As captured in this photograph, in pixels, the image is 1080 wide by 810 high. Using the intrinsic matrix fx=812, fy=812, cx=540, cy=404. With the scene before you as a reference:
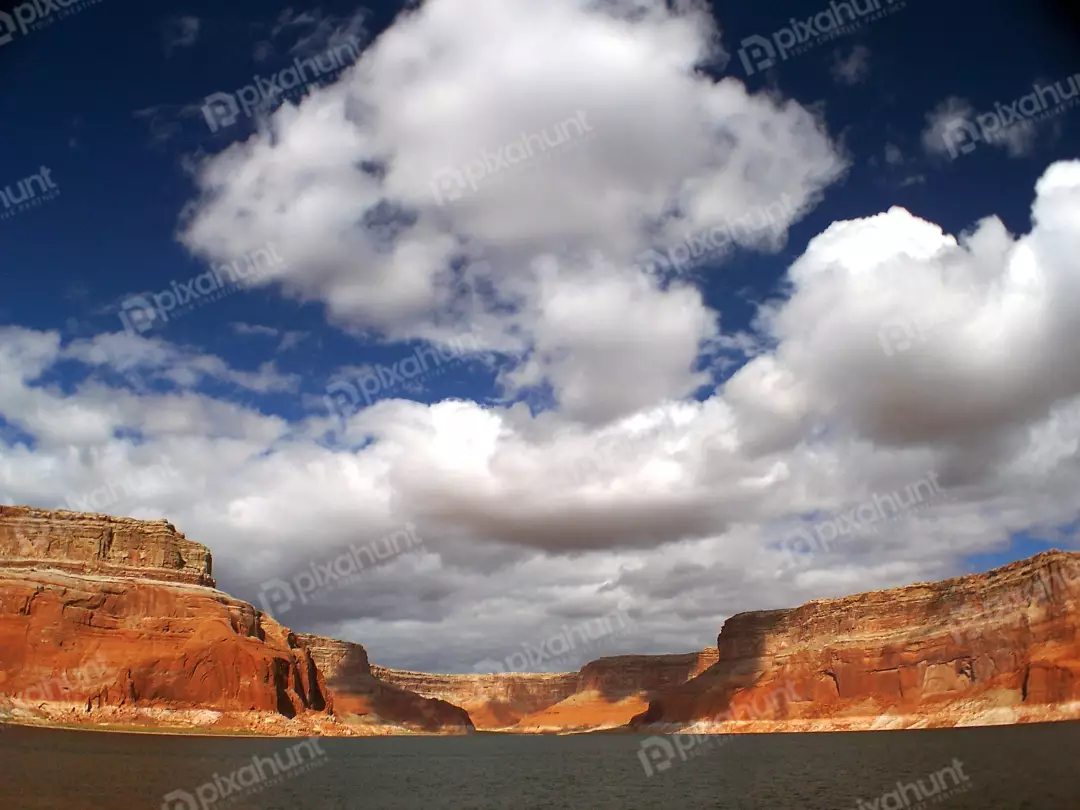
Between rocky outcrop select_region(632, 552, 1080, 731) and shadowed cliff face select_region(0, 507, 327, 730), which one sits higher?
shadowed cliff face select_region(0, 507, 327, 730)

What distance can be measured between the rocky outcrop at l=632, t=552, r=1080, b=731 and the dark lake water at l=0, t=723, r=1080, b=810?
174 ft

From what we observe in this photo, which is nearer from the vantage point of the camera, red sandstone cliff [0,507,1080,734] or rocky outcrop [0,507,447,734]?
rocky outcrop [0,507,447,734]

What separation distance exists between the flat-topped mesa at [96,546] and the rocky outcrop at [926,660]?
119329mm

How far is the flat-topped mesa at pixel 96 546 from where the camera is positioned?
136750 mm

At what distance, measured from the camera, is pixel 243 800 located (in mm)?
39750

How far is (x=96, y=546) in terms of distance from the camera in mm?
145125

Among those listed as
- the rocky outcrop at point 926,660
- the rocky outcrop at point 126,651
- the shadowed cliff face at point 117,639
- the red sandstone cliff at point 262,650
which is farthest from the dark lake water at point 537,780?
the rocky outcrop at point 926,660

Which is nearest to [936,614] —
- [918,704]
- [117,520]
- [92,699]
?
[918,704]

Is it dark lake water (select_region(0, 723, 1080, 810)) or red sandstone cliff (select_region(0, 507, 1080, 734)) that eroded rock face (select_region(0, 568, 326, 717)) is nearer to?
red sandstone cliff (select_region(0, 507, 1080, 734))

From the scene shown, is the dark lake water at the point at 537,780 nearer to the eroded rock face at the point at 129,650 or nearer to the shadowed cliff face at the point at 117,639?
the eroded rock face at the point at 129,650

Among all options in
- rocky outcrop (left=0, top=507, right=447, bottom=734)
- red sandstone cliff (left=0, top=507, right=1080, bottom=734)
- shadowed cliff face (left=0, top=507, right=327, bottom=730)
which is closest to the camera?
rocky outcrop (left=0, top=507, right=447, bottom=734)

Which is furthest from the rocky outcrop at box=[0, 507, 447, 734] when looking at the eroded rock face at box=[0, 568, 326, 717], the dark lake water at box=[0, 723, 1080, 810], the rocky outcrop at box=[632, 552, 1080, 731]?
the rocky outcrop at box=[632, 552, 1080, 731]

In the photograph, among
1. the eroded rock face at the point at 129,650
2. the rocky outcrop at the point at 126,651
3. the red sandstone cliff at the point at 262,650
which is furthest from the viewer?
the red sandstone cliff at the point at 262,650

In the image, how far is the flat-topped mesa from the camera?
137 m
